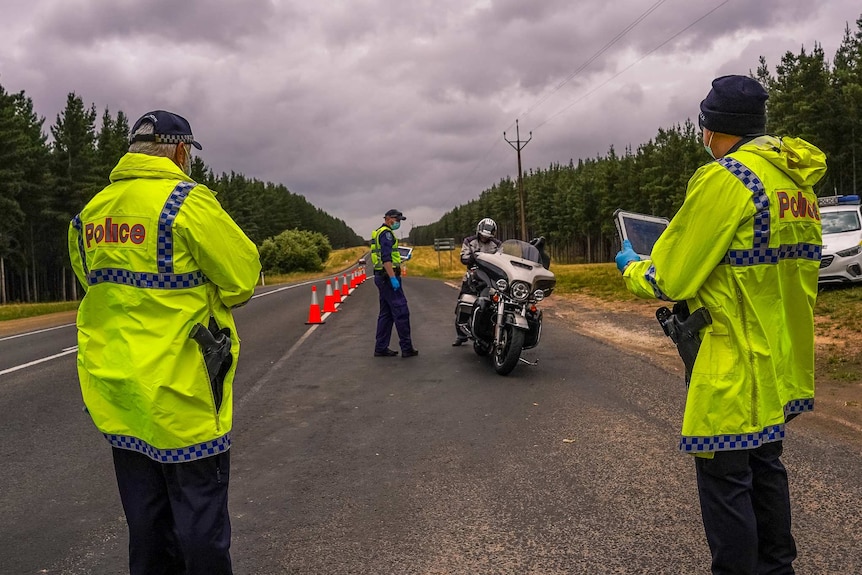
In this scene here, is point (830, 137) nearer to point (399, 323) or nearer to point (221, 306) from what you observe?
point (399, 323)

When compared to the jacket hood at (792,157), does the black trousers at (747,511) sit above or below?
below

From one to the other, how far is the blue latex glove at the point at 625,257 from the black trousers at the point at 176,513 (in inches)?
77.8

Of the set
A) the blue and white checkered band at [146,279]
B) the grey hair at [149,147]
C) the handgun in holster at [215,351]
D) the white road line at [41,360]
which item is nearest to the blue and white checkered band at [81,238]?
the blue and white checkered band at [146,279]

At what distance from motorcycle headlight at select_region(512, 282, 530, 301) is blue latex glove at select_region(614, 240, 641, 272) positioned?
485 cm

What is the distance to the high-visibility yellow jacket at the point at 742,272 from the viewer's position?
254 centimetres

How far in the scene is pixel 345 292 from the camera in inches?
1048

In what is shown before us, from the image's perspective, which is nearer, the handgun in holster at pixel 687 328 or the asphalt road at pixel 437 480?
the handgun in holster at pixel 687 328

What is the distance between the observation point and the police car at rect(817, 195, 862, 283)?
46.1ft

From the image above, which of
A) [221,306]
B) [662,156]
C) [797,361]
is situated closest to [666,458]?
[797,361]

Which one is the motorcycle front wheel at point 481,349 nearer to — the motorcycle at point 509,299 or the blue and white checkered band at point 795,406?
the motorcycle at point 509,299

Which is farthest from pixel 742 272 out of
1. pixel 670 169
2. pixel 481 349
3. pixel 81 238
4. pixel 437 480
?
pixel 670 169

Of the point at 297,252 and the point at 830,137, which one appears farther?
the point at 297,252

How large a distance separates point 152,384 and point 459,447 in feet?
11.0

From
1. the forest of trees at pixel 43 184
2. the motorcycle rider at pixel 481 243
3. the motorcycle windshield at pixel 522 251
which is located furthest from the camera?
the forest of trees at pixel 43 184
